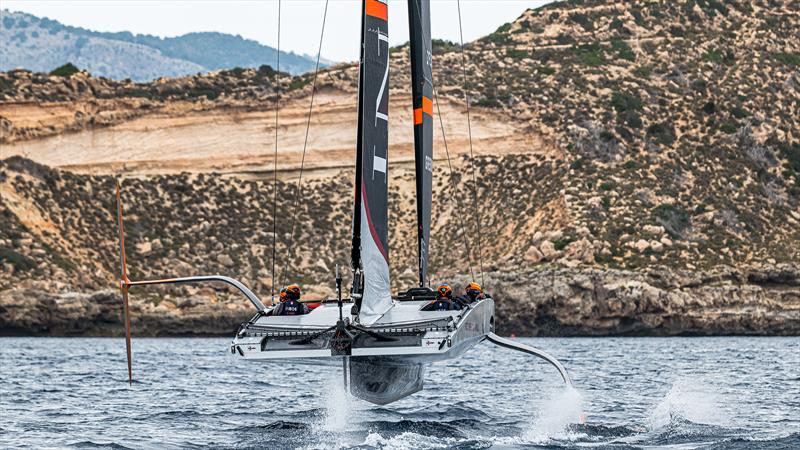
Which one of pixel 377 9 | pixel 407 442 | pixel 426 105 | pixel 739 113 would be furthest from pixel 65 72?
pixel 407 442

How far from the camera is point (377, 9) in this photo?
78.2 ft

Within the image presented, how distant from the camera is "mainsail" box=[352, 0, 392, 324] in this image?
22.8m

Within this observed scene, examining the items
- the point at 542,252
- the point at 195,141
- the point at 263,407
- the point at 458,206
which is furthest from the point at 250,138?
the point at 263,407

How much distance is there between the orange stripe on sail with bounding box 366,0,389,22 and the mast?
6.12 m

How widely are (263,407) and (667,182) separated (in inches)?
2210

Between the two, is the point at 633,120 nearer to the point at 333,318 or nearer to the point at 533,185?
the point at 533,185

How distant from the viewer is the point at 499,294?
71.0 metres

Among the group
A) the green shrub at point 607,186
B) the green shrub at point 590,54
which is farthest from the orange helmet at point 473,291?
the green shrub at point 590,54

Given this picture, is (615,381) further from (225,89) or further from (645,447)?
(225,89)

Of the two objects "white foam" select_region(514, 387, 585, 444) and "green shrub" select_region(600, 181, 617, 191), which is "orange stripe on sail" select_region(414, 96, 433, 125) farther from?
"green shrub" select_region(600, 181, 617, 191)

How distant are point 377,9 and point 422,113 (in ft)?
21.8

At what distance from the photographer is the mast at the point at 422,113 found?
99.5 ft

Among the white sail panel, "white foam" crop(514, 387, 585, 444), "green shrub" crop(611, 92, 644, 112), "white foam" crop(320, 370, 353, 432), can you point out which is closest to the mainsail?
the white sail panel

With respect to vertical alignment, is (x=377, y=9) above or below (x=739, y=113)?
below
